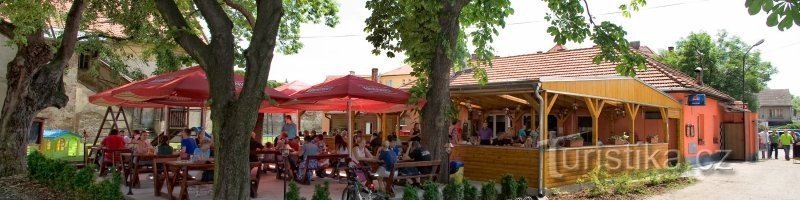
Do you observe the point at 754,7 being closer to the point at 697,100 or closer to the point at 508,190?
the point at 508,190

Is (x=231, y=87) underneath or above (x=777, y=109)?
underneath

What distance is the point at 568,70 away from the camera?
787 inches

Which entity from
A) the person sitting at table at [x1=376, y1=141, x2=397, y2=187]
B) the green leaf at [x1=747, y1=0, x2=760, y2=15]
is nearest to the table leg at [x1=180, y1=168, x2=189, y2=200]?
the person sitting at table at [x1=376, y1=141, x2=397, y2=187]

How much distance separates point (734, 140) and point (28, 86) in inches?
985

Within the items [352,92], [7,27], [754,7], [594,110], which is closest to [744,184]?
[594,110]

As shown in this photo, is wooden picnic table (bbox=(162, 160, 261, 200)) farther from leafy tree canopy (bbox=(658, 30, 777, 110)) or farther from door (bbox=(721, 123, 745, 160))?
leafy tree canopy (bbox=(658, 30, 777, 110))

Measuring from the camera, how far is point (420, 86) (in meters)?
10.9

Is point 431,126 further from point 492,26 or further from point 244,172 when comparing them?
point 244,172

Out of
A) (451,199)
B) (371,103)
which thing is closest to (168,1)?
(451,199)

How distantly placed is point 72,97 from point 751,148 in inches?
1123

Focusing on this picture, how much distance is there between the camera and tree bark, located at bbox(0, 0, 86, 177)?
38.9 feet

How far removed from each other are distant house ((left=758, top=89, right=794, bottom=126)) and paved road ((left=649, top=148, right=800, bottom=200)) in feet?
226

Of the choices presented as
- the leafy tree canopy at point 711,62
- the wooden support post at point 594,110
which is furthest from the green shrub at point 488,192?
the leafy tree canopy at point 711,62

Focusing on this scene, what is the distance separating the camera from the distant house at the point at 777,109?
78875 mm
